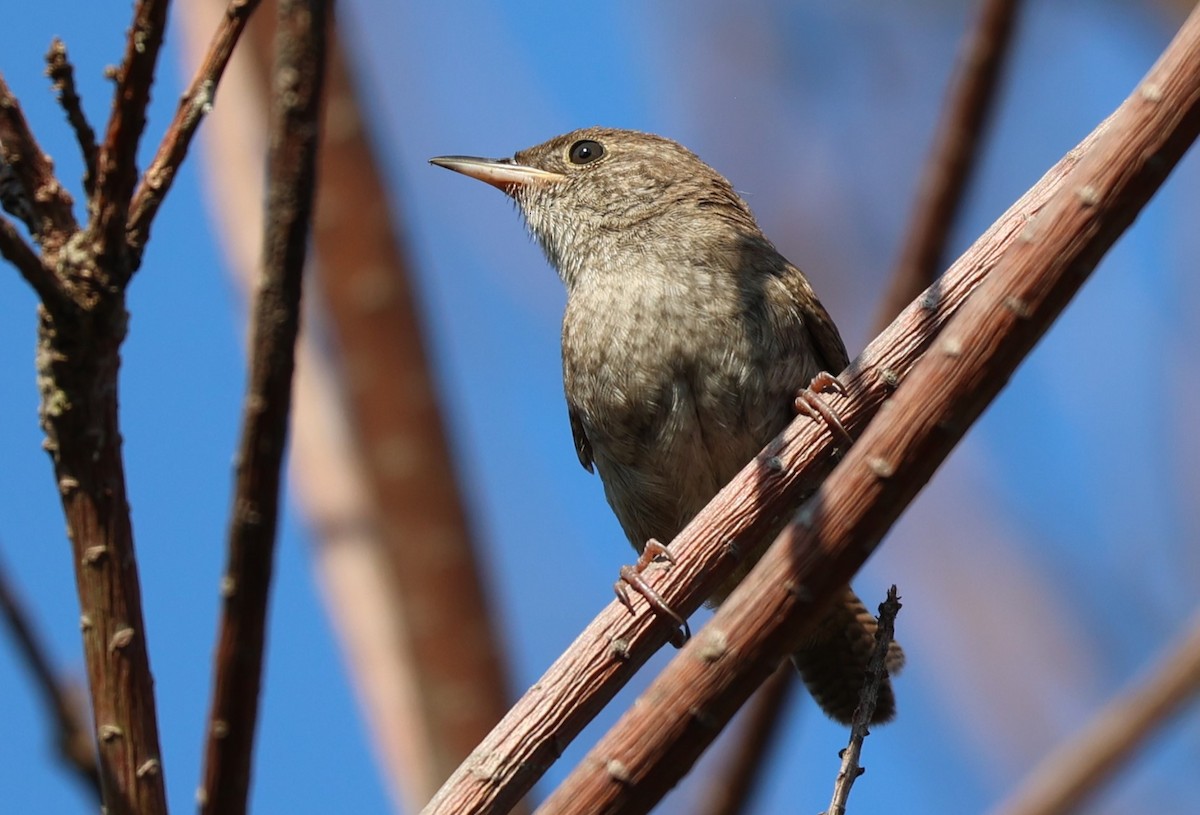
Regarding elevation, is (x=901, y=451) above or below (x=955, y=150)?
below

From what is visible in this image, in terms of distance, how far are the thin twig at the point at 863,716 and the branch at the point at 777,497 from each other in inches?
8.9

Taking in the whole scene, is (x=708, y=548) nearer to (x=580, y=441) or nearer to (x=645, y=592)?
(x=645, y=592)

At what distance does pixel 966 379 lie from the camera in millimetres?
2475

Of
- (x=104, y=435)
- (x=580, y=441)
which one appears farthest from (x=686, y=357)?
(x=104, y=435)

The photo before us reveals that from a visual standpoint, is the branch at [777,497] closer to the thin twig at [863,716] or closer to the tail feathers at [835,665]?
the thin twig at [863,716]

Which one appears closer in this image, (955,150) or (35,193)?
(35,193)

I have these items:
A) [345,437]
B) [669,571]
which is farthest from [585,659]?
[345,437]

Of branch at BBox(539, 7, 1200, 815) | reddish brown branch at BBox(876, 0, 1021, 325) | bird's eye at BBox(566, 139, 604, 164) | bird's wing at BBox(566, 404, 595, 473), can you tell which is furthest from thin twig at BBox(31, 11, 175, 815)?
bird's eye at BBox(566, 139, 604, 164)

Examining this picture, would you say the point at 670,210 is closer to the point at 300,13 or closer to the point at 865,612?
the point at 865,612

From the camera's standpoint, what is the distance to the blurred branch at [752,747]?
437 cm

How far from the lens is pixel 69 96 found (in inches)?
106

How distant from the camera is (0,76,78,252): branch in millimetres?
2768

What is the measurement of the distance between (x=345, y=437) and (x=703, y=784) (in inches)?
90.5

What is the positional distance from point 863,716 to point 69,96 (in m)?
1.86
